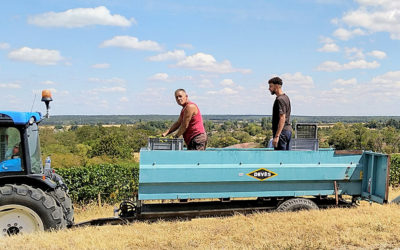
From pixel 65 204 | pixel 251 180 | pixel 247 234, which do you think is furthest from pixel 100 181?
pixel 247 234

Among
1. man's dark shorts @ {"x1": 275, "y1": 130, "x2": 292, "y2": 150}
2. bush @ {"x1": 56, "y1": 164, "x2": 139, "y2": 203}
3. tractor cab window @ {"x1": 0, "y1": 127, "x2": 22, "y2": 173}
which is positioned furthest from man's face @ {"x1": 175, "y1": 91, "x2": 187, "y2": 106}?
bush @ {"x1": 56, "y1": 164, "x2": 139, "y2": 203}

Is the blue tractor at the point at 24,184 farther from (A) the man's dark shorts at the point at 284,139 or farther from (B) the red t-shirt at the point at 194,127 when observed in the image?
(A) the man's dark shorts at the point at 284,139

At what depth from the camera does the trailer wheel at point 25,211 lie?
5840 mm

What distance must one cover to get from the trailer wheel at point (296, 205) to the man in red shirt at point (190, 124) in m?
1.89

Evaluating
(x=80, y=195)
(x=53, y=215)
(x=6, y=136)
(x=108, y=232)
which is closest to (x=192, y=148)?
(x=108, y=232)

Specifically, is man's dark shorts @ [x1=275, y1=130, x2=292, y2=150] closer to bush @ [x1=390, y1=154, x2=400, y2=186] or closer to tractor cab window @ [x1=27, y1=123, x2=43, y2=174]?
tractor cab window @ [x1=27, y1=123, x2=43, y2=174]

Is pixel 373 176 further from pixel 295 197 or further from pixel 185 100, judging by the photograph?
pixel 185 100

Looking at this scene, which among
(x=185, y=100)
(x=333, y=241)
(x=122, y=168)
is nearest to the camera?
(x=333, y=241)

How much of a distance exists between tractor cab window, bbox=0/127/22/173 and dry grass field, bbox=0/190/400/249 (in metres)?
1.21

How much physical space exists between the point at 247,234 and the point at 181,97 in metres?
2.81

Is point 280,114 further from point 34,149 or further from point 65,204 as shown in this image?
point 34,149

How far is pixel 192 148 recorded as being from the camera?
23.8ft

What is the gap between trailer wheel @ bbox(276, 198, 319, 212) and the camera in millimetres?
7141

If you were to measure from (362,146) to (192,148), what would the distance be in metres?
62.8
